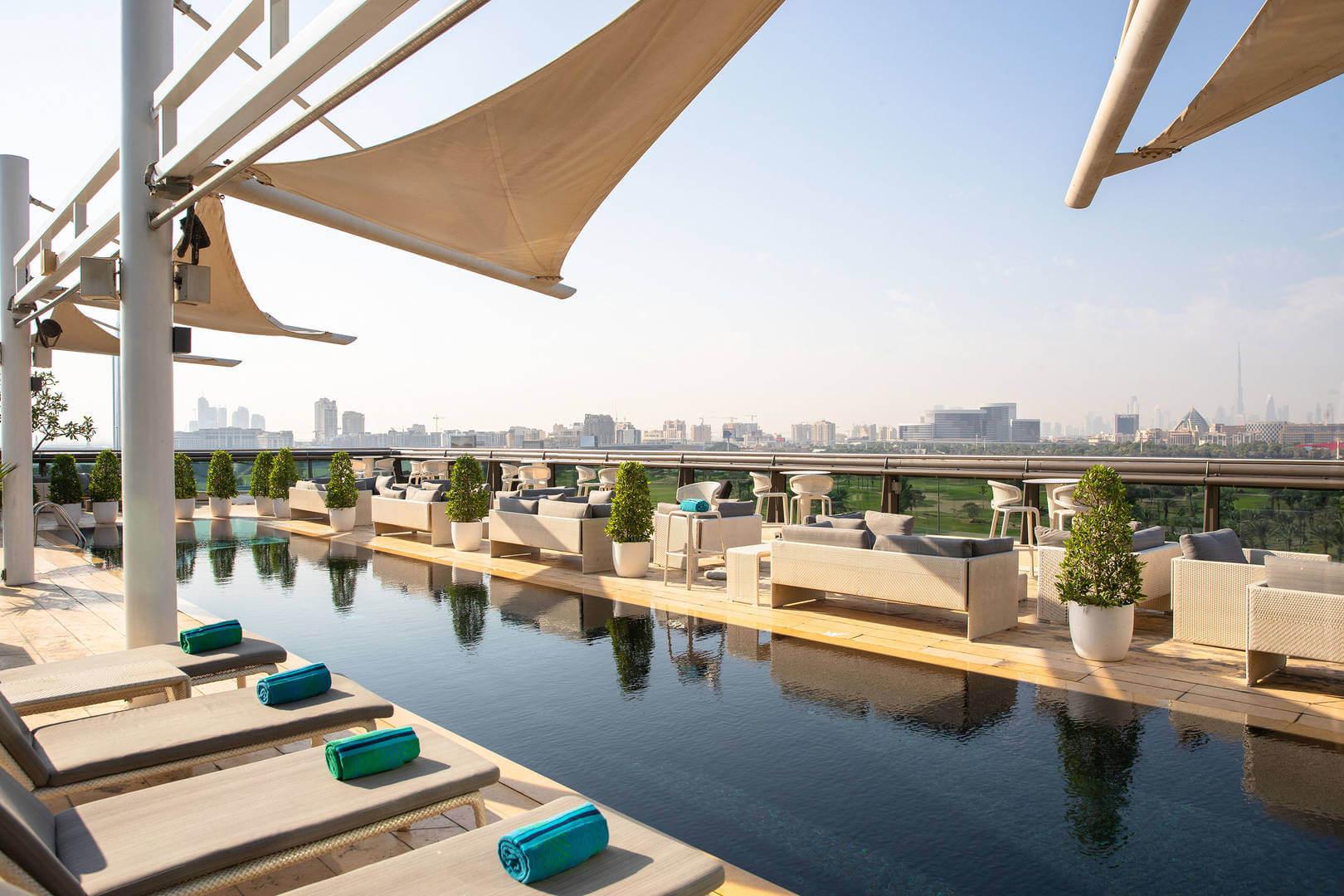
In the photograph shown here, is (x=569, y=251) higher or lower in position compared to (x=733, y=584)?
higher

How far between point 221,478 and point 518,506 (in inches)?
330

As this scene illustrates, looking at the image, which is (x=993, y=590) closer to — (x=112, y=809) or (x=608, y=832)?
(x=608, y=832)

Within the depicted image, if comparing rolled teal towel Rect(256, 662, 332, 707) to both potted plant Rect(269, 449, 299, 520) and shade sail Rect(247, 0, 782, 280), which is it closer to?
shade sail Rect(247, 0, 782, 280)

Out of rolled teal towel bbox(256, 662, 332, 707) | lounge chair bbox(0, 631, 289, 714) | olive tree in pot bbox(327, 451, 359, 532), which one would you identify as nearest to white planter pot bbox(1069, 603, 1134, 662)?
rolled teal towel bbox(256, 662, 332, 707)

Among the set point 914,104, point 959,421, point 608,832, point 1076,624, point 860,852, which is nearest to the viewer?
point 608,832

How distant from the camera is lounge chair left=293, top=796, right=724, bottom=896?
2.00 metres

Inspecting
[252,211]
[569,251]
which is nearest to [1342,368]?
[569,251]

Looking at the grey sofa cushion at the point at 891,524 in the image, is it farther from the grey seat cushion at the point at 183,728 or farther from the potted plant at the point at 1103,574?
the grey seat cushion at the point at 183,728

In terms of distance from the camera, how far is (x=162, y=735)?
3.02 metres

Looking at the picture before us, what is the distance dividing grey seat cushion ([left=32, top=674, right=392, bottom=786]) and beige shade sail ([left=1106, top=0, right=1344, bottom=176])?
320 centimetres

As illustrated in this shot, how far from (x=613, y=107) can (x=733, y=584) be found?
14.6ft

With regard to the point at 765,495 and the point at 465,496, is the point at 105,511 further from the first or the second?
the point at 765,495

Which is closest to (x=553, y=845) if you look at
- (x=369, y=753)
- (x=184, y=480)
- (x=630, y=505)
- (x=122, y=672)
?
(x=369, y=753)

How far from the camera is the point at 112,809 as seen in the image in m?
2.47
